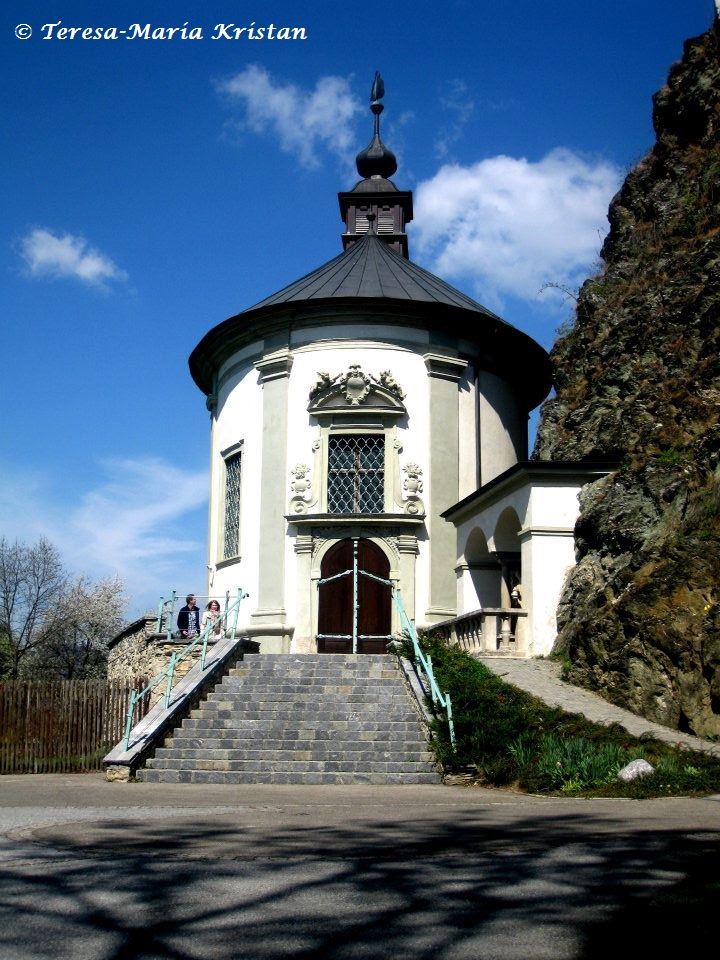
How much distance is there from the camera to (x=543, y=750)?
42.4ft

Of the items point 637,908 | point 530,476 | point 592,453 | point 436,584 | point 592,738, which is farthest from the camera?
point 436,584

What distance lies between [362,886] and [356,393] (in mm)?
20048

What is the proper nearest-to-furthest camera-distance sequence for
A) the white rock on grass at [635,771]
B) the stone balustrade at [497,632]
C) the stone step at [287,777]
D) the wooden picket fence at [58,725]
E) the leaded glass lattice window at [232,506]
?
the white rock on grass at [635,771] < the stone step at [287,777] < the wooden picket fence at [58,725] < the stone balustrade at [497,632] < the leaded glass lattice window at [232,506]

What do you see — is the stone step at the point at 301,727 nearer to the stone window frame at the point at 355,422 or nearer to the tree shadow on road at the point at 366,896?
the tree shadow on road at the point at 366,896

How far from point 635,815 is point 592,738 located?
455 centimetres

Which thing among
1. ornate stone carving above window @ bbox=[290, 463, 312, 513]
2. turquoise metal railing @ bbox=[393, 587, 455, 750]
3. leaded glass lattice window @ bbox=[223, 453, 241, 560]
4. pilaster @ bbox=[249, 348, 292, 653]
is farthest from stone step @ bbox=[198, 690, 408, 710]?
leaded glass lattice window @ bbox=[223, 453, 241, 560]

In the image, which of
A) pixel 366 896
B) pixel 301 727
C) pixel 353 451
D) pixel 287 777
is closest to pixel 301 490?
pixel 353 451

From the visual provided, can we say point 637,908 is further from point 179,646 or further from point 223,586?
point 223,586

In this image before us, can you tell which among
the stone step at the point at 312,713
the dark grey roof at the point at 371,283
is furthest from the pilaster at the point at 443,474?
the stone step at the point at 312,713

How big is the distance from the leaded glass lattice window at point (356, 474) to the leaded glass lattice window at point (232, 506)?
3.05 metres

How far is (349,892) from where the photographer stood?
5496 millimetres

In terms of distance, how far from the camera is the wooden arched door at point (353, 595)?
24453 millimetres

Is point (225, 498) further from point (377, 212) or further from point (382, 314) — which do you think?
point (377, 212)

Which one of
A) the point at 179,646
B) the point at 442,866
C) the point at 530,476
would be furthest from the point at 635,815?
the point at 179,646
